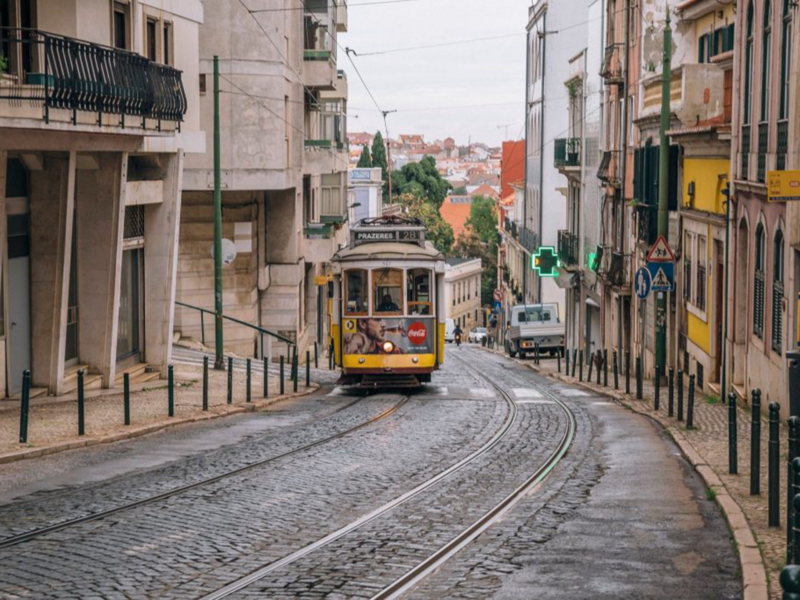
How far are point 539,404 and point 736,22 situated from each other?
8.19 m

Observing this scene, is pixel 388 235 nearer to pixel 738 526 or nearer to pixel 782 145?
pixel 782 145

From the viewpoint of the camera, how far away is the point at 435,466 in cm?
1598

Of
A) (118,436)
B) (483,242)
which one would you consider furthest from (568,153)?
(483,242)

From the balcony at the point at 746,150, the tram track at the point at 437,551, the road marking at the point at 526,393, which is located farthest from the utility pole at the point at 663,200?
the tram track at the point at 437,551

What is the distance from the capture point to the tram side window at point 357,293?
87.2 feet

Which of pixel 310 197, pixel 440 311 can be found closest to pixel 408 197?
pixel 310 197

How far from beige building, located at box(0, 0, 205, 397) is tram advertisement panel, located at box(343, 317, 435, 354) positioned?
4.19 meters

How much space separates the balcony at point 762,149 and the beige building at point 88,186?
10410 mm

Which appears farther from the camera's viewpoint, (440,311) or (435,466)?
(440,311)

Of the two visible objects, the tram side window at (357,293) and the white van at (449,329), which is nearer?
the tram side window at (357,293)

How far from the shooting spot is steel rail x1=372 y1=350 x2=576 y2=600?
30.9 feet

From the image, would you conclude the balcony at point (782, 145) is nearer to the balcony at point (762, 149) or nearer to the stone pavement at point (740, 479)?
the balcony at point (762, 149)

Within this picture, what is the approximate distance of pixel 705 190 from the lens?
2730 centimetres

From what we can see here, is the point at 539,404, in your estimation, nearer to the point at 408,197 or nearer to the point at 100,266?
the point at 100,266
